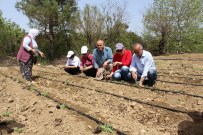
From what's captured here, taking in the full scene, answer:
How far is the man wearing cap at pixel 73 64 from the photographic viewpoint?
35.8 ft

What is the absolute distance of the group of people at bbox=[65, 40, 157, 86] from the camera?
8.07 metres

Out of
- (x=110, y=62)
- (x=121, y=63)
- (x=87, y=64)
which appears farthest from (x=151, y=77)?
(x=87, y=64)

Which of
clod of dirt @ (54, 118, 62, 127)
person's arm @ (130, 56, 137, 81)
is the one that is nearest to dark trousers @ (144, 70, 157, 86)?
person's arm @ (130, 56, 137, 81)

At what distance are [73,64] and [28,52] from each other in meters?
2.46

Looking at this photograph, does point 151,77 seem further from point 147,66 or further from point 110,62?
point 110,62

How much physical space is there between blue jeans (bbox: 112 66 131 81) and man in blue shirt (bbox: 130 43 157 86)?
459 mm

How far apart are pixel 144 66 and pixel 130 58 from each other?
954 mm

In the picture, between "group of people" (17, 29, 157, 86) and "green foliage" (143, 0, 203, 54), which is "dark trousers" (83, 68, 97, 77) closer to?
"group of people" (17, 29, 157, 86)

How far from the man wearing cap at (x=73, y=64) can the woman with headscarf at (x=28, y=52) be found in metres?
1.97

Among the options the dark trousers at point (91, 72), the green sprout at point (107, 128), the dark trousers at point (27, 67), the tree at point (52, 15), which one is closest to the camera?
the green sprout at point (107, 128)

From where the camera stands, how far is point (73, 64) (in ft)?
36.3

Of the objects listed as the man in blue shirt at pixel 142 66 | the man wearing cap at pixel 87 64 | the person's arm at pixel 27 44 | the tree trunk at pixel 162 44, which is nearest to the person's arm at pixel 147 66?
the man in blue shirt at pixel 142 66

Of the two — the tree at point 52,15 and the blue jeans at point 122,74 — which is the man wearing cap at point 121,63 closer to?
the blue jeans at point 122,74

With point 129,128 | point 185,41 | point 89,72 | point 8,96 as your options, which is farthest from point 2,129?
point 185,41
